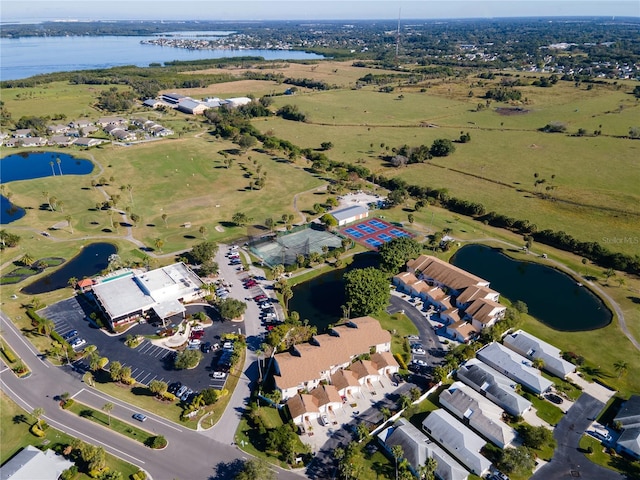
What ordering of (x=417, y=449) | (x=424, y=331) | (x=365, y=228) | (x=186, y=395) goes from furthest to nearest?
(x=365, y=228), (x=424, y=331), (x=186, y=395), (x=417, y=449)

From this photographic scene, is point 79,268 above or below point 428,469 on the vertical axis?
above

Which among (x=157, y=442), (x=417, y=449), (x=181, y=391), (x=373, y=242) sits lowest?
(x=181, y=391)

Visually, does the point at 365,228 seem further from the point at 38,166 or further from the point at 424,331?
the point at 38,166

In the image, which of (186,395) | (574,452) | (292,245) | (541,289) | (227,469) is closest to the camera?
(227,469)

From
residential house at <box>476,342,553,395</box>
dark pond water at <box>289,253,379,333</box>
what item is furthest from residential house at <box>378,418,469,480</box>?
dark pond water at <box>289,253,379,333</box>

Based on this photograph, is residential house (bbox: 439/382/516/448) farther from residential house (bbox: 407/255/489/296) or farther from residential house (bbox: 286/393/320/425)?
residential house (bbox: 407/255/489/296)

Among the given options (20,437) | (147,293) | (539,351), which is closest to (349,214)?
(147,293)
